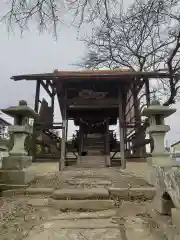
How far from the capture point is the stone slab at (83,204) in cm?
353

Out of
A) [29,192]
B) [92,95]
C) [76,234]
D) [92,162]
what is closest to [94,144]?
[92,162]

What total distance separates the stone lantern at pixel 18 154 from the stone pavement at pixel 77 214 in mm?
325

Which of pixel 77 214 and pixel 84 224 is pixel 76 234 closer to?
pixel 84 224

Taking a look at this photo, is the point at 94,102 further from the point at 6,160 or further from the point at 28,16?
the point at 28,16

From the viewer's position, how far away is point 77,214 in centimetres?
328

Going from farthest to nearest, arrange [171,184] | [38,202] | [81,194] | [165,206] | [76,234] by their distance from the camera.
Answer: [81,194]
[38,202]
[165,206]
[76,234]
[171,184]

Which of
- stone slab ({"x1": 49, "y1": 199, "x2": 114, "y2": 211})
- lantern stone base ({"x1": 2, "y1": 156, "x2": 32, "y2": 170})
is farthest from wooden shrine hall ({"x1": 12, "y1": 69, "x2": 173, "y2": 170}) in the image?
stone slab ({"x1": 49, "y1": 199, "x2": 114, "y2": 211})

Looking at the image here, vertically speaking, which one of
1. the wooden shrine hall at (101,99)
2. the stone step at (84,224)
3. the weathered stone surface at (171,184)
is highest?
the wooden shrine hall at (101,99)

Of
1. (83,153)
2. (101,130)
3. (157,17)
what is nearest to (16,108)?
(157,17)

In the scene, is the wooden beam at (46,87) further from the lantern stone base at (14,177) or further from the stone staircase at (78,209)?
the stone staircase at (78,209)

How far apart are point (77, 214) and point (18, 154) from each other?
7.21ft

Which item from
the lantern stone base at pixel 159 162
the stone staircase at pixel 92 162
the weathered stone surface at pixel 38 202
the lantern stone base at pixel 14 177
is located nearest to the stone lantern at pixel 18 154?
the lantern stone base at pixel 14 177

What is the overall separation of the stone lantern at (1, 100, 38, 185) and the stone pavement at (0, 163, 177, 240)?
325 millimetres

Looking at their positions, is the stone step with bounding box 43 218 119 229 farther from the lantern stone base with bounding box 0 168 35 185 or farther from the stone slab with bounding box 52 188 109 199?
the lantern stone base with bounding box 0 168 35 185
